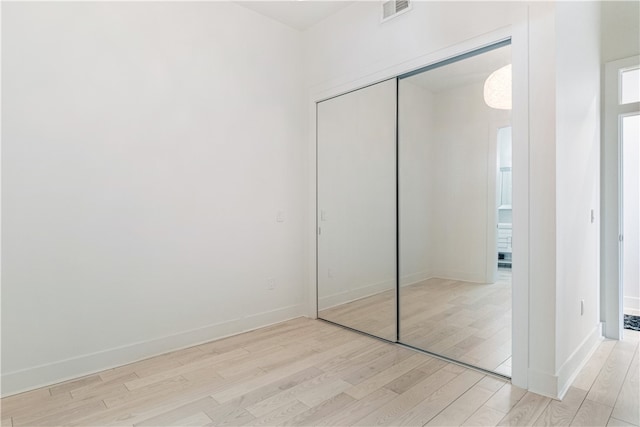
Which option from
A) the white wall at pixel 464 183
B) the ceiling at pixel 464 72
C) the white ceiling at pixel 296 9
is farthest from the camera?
the white ceiling at pixel 296 9

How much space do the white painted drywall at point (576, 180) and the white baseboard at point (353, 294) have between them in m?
1.30

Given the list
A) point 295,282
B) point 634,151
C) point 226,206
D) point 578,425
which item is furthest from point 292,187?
point 634,151

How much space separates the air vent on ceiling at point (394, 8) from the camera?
2.85 m

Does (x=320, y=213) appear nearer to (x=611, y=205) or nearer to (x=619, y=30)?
(x=611, y=205)

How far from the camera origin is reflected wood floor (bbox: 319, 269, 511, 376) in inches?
95.7

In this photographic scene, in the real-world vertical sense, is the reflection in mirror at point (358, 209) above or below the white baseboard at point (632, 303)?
above

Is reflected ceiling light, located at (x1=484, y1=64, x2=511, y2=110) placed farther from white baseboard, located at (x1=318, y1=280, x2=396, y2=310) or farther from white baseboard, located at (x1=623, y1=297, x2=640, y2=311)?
white baseboard, located at (x1=623, y1=297, x2=640, y2=311)

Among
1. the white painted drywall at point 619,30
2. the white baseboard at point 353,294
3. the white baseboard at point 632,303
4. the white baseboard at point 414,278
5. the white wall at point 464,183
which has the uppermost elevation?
the white painted drywall at point 619,30

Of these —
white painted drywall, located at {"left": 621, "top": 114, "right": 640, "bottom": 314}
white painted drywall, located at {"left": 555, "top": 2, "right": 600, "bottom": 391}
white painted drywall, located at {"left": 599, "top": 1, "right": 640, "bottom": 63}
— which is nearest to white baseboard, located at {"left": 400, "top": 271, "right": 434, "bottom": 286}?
white painted drywall, located at {"left": 555, "top": 2, "right": 600, "bottom": 391}

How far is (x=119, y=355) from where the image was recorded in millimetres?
2633

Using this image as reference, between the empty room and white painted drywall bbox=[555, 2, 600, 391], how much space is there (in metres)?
0.03

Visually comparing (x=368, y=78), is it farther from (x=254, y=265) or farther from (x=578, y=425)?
(x=578, y=425)

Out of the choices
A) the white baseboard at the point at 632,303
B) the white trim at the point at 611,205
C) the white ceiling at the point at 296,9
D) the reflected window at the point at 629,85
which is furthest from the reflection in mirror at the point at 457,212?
the white baseboard at the point at 632,303

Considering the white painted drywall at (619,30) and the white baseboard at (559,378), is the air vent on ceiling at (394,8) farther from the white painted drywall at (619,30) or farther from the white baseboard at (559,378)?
the white baseboard at (559,378)
